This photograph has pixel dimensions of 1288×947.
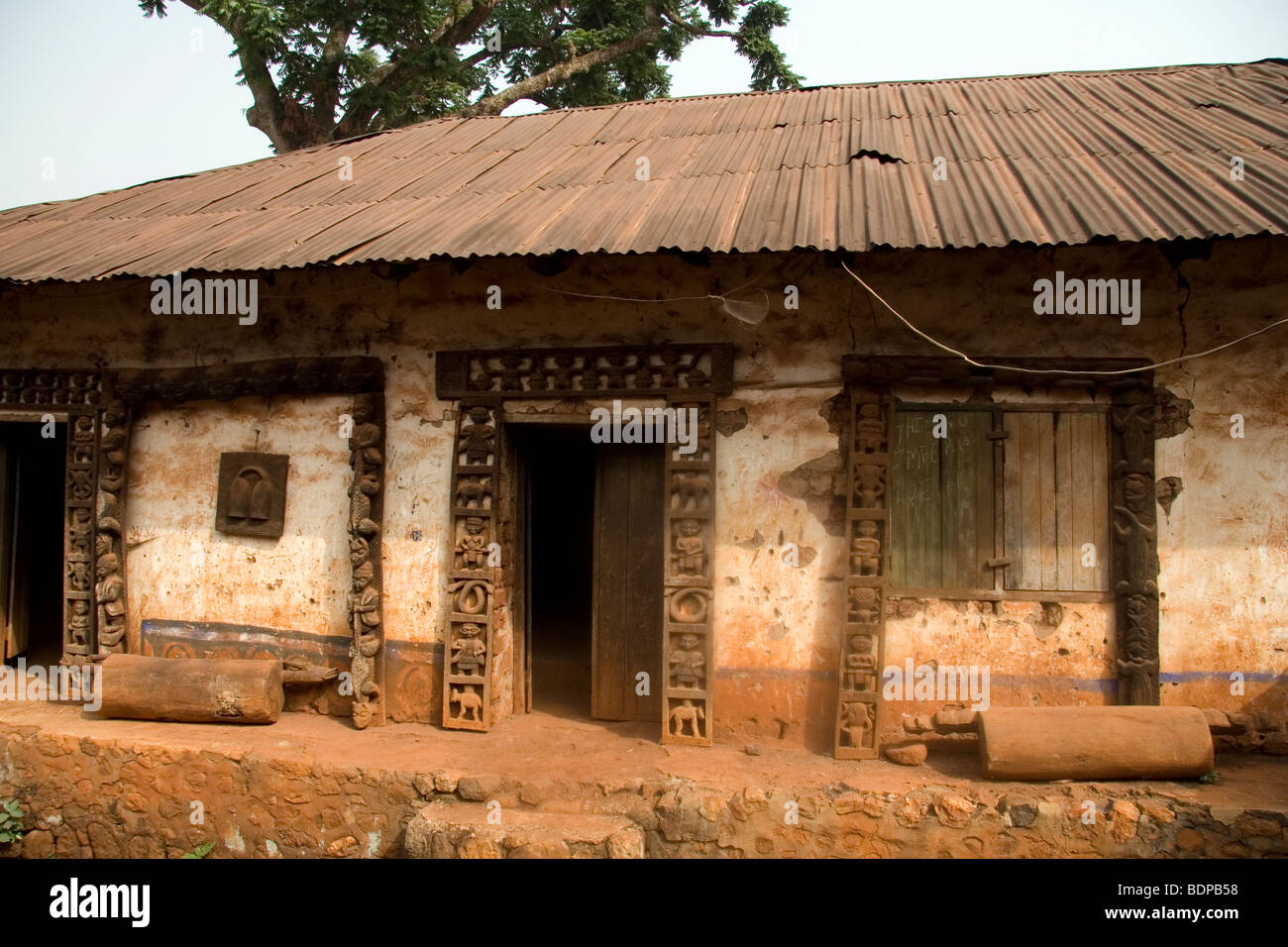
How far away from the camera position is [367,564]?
18.5 feet

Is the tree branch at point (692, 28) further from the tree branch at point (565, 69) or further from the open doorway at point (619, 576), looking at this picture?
the open doorway at point (619, 576)

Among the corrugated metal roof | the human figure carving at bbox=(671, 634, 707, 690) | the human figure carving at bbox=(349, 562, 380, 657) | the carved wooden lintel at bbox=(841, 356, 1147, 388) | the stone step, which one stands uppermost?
the corrugated metal roof

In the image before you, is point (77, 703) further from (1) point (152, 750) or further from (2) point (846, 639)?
(2) point (846, 639)

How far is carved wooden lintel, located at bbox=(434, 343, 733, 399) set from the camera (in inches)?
209

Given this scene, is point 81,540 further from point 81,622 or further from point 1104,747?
point 1104,747

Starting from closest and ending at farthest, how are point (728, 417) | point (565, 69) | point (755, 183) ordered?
point (728, 417) < point (755, 183) < point (565, 69)

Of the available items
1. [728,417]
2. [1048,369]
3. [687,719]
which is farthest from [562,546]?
[1048,369]

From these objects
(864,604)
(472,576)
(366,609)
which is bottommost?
(366,609)

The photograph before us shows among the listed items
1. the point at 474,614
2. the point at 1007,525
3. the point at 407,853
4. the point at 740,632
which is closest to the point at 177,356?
the point at 474,614

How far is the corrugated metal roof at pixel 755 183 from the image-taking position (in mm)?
4668

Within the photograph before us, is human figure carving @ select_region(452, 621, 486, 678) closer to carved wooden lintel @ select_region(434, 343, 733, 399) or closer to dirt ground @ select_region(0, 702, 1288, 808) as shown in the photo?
dirt ground @ select_region(0, 702, 1288, 808)

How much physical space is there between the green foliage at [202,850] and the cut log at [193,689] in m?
0.76

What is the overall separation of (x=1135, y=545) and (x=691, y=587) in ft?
8.67

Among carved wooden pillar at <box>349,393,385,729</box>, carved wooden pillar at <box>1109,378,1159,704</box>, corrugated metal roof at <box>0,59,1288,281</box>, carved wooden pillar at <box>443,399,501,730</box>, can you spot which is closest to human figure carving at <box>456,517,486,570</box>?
carved wooden pillar at <box>443,399,501,730</box>
